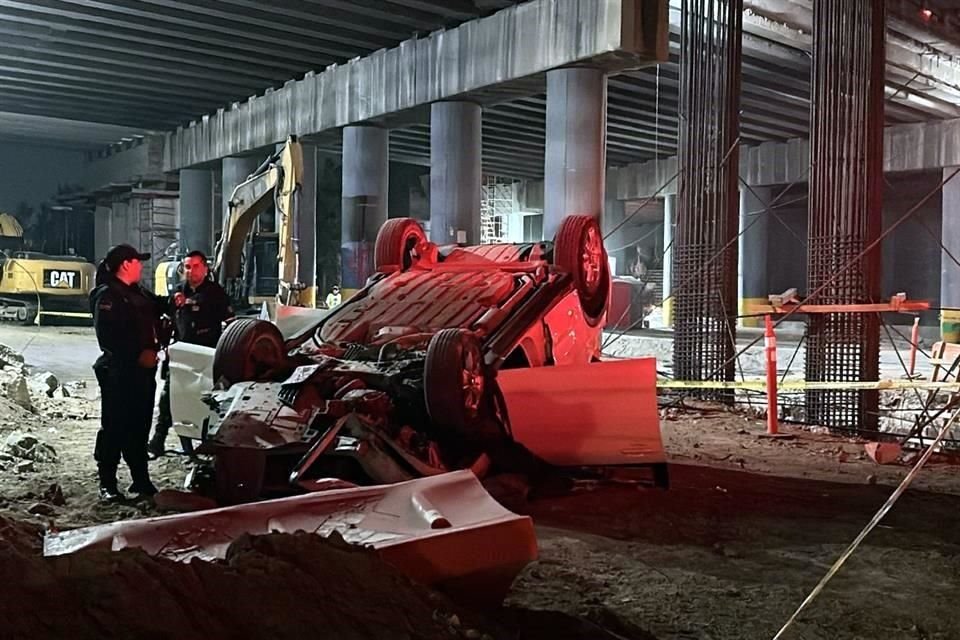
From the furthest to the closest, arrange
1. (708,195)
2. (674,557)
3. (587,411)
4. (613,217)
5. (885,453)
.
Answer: (613,217), (708,195), (885,453), (587,411), (674,557)

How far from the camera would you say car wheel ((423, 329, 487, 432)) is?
20.7ft

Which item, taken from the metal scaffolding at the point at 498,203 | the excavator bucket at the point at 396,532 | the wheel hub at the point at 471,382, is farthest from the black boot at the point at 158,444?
the metal scaffolding at the point at 498,203

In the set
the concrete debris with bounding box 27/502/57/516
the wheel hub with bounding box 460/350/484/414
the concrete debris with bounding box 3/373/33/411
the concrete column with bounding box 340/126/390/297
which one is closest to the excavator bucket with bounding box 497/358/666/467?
the wheel hub with bounding box 460/350/484/414

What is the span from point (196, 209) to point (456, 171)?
44.9ft

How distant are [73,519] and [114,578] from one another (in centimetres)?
353

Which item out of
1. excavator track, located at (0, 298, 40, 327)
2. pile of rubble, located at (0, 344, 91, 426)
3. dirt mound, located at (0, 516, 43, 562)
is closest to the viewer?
dirt mound, located at (0, 516, 43, 562)

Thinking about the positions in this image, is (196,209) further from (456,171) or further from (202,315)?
(202,315)

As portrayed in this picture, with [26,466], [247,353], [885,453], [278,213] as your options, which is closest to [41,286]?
[278,213]

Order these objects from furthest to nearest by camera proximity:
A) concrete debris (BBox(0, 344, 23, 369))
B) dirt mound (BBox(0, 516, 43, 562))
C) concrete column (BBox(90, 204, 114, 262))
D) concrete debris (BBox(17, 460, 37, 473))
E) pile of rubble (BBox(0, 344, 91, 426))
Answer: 1. concrete column (BBox(90, 204, 114, 262))
2. concrete debris (BBox(0, 344, 23, 369))
3. pile of rubble (BBox(0, 344, 91, 426))
4. concrete debris (BBox(17, 460, 37, 473))
5. dirt mound (BBox(0, 516, 43, 562))

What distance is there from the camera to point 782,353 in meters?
19.9

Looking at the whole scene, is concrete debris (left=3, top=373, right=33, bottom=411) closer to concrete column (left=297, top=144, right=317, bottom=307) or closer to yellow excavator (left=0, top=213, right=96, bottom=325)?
concrete column (left=297, top=144, right=317, bottom=307)

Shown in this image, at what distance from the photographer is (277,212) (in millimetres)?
11305

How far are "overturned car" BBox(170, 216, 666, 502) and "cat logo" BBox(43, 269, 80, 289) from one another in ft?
63.5

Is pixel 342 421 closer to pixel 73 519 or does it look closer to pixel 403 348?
pixel 403 348
